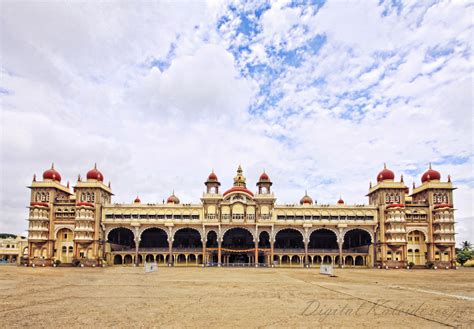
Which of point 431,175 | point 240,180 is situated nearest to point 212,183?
point 240,180

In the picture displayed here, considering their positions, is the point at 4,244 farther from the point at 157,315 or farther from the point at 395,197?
the point at 157,315

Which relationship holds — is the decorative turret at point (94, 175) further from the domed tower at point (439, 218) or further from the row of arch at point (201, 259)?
the domed tower at point (439, 218)

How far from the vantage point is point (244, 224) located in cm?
7681

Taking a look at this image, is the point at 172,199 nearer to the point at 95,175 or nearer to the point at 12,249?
the point at 95,175

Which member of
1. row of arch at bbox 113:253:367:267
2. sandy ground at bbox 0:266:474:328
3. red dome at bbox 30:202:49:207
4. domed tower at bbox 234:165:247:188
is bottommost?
row of arch at bbox 113:253:367:267

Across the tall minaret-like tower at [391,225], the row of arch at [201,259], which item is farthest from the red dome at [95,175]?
the tall minaret-like tower at [391,225]

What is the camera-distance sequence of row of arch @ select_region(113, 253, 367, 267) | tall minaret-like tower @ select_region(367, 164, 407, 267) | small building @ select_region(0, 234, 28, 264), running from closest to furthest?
tall minaret-like tower @ select_region(367, 164, 407, 267) → row of arch @ select_region(113, 253, 367, 267) → small building @ select_region(0, 234, 28, 264)

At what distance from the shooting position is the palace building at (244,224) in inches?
2918

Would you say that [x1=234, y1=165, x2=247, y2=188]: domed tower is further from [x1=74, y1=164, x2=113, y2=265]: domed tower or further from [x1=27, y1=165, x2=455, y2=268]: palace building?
[x1=74, y1=164, x2=113, y2=265]: domed tower

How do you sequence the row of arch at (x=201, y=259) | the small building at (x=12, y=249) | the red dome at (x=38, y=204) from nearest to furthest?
the red dome at (x=38, y=204) < the row of arch at (x=201, y=259) < the small building at (x=12, y=249)

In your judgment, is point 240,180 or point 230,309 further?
point 240,180

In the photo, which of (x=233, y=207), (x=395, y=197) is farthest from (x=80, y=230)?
(x=395, y=197)

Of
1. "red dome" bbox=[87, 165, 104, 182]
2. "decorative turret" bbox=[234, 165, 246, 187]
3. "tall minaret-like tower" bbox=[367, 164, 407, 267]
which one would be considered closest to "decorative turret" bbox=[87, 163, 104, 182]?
"red dome" bbox=[87, 165, 104, 182]

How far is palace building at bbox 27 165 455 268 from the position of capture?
74125 millimetres
